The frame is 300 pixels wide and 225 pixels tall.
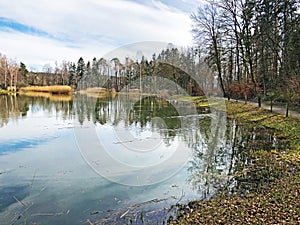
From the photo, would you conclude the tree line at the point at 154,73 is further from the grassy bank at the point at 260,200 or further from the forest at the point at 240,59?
the grassy bank at the point at 260,200

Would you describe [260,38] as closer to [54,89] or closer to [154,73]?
[154,73]

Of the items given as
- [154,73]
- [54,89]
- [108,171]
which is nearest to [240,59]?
[154,73]

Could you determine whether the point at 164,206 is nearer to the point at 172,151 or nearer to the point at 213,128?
the point at 172,151

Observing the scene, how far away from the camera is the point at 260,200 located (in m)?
5.03

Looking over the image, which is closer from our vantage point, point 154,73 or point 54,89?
point 154,73

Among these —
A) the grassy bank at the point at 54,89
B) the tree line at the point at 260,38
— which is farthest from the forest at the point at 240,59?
the grassy bank at the point at 54,89

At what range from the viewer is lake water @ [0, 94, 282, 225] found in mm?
4961

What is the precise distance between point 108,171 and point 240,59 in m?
24.0

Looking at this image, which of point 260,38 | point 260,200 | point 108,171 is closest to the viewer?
point 260,200

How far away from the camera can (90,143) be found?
A: 1054 centimetres

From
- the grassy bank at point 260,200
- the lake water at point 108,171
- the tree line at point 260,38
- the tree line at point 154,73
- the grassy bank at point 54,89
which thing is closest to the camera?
the grassy bank at point 260,200

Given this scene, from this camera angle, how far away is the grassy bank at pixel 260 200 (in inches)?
172

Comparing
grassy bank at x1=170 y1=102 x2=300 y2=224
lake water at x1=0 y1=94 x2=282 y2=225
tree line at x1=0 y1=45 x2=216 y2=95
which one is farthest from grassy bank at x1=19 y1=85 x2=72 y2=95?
grassy bank at x1=170 y1=102 x2=300 y2=224

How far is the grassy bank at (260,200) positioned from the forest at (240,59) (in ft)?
23.0
